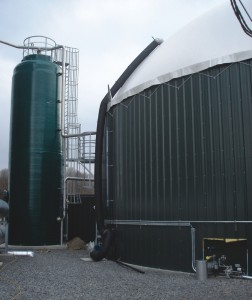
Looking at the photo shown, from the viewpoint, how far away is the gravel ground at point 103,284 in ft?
28.1

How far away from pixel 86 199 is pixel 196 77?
426 inches

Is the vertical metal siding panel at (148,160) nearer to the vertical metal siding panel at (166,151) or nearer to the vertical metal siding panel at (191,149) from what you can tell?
the vertical metal siding panel at (166,151)

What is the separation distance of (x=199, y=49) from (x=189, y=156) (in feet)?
9.82

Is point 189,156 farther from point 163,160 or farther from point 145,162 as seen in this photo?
point 145,162

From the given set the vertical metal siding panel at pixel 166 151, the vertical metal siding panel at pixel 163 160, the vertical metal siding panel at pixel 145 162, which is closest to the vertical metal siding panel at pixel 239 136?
the vertical metal siding panel at pixel 166 151

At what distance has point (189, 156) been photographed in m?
11.6

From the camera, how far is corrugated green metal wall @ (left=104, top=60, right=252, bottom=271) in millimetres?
10742

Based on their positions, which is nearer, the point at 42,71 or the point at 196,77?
the point at 196,77

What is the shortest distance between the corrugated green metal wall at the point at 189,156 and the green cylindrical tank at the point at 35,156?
5823 mm

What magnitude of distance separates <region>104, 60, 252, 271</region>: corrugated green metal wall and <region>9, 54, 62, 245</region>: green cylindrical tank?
5.82m

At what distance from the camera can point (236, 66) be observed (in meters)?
11.0

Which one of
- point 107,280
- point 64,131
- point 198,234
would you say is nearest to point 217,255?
point 198,234

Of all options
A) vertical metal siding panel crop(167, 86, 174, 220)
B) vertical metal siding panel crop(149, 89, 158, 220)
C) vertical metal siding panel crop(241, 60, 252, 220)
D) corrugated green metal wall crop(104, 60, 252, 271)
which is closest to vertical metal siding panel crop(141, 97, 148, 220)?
corrugated green metal wall crop(104, 60, 252, 271)

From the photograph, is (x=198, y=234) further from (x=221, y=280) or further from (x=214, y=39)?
(x=214, y=39)
